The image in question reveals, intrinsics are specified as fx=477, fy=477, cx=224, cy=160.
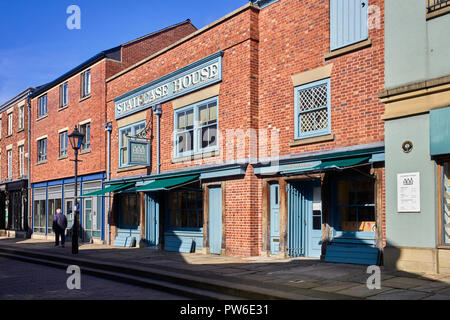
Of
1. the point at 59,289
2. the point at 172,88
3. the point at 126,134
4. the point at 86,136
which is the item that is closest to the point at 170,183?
the point at 172,88

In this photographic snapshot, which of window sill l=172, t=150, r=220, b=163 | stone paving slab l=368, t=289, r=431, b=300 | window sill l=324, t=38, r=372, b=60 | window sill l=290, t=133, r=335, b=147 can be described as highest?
window sill l=324, t=38, r=372, b=60

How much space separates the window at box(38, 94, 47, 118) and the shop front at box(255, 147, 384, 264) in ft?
60.0

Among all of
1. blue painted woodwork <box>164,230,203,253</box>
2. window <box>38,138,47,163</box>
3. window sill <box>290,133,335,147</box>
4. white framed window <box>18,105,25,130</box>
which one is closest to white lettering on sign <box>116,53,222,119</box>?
window sill <box>290,133,335,147</box>

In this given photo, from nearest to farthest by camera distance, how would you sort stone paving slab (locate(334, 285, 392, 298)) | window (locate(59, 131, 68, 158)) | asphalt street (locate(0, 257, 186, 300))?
1. stone paving slab (locate(334, 285, 392, 298))
2. asphalt street (locate(0, 257, 186, 300))
3. window (locate(59, 131, 68, 158))

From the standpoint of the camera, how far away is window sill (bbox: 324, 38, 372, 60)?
10.9 meters

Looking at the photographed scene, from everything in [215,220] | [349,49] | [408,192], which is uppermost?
[349,49]

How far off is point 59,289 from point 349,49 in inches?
329

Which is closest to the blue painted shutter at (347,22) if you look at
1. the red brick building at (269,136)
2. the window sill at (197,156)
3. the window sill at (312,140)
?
the red brick building at (269,136)

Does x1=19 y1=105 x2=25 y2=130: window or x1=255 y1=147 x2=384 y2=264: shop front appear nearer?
x1=255 y1=147 x2=384 y2=264: shop front

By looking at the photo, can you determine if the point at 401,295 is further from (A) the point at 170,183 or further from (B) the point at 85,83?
(B) the point at 85,83

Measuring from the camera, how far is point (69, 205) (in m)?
24.6

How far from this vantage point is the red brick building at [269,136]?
36.3ft

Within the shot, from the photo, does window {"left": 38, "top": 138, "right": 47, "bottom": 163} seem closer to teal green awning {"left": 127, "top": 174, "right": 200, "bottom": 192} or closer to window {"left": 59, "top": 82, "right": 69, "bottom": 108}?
window {"left": 59, "top": 82, "right": 69, "bottom": 108}

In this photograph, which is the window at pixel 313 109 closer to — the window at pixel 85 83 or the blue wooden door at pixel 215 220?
the blue wooden door at pixel 215 220
